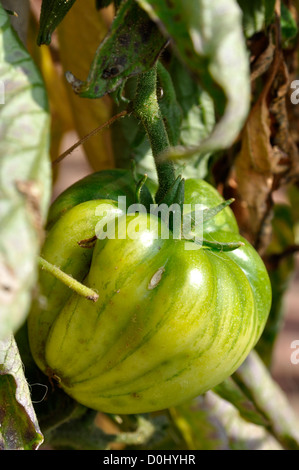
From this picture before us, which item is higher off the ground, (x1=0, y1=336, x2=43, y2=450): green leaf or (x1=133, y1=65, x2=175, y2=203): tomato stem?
(x1=133, y1=65, x2=175, y2=203): tomato stem

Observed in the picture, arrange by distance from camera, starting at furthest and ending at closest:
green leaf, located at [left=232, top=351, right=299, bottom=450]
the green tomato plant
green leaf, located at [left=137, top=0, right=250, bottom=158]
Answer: green leaf, located at [left=232, top=351, right=299, bottom=450] → the green tomato plant → green leaf, located at [left=137, top=0, right=250, bottom=158]

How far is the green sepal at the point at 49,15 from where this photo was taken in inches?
16.8

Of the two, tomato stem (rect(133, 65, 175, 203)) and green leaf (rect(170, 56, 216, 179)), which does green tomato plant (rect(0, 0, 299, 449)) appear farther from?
green leaf (rect(170, 56, 216, 179))

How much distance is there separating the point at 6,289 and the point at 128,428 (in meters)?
0.43

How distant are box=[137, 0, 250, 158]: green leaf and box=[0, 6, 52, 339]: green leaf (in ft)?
0.23

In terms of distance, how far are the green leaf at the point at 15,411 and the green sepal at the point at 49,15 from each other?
0.74 ft

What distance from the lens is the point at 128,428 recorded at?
2.12 ft

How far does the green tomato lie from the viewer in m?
0.38

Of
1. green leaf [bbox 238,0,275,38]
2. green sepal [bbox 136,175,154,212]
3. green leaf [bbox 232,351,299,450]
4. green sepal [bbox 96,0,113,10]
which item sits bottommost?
green leaf [bbox 232,351,299,450]

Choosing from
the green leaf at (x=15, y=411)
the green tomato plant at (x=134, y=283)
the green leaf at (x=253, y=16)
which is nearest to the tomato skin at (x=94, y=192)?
the green tomato plant at (x=134, y=283)

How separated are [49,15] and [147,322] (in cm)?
24

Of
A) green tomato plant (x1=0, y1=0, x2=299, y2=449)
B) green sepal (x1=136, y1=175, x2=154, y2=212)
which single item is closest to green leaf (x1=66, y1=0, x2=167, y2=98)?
green tomato plant (x1=0, y1=0, x2=299, y2=449)

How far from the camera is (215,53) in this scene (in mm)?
271
